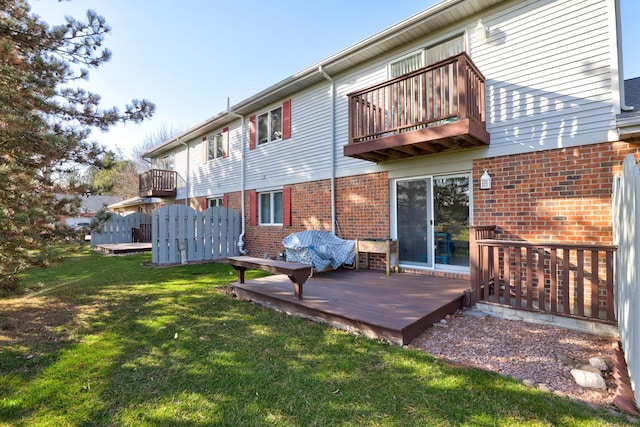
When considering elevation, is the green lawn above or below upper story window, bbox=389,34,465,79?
below

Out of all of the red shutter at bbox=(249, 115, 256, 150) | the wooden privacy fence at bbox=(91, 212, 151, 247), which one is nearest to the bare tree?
the wooden privacy fence at bbox=(91, 212, 151, 247)

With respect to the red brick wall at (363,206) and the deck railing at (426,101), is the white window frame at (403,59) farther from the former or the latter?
the red brick wall at (363,206)

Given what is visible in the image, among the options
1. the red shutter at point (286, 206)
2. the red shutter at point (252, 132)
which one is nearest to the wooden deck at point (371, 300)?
the red shutter at point (286, 206)

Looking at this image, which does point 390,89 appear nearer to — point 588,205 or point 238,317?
point 588,205

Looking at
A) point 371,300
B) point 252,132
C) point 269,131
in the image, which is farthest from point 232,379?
point 252,132

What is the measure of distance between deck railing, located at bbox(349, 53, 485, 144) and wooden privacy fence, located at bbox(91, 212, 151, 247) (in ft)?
47.6

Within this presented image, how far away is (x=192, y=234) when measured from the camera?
9812 mm

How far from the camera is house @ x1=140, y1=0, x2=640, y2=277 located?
459 centimetres

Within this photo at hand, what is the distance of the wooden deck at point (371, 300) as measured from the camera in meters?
3.63

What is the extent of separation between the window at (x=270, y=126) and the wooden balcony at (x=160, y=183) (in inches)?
290

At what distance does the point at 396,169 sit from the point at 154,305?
17.9 feet

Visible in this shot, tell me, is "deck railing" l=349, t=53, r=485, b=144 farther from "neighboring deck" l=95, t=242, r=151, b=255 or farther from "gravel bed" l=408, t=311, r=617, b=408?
"neighboring deck" l=95, t=242, r=151, b=255

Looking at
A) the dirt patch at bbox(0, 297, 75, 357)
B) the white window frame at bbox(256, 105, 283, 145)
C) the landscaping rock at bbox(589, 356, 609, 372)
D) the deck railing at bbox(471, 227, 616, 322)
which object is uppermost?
the white window frame at bbox(256, 105, 283, 145)

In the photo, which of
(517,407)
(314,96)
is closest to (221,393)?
(517,407)
